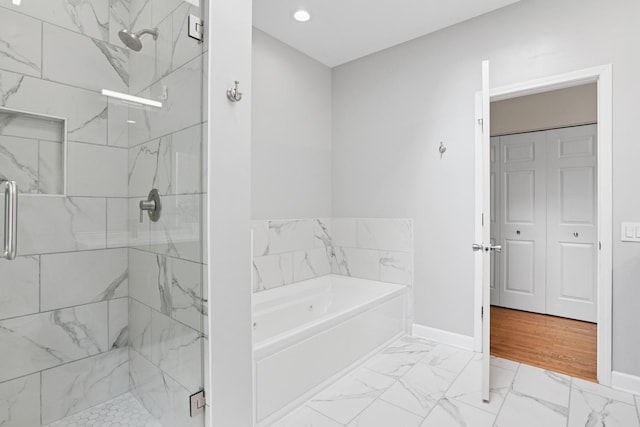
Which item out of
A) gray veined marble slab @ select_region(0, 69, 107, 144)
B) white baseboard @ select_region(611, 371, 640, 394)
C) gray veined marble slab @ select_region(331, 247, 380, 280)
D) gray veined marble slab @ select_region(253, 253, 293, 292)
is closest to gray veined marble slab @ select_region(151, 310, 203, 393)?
gray veined marble slab @ select_region(0, 69, 107, 144)

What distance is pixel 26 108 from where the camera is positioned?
1.57 metres

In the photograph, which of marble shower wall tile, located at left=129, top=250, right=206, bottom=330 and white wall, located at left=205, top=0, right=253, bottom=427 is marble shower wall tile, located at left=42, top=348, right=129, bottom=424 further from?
white wall, located at left=205, top=0, right=253, bottom=427

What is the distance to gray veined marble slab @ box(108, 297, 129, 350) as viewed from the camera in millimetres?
1891

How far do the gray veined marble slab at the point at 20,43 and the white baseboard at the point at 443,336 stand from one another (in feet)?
10.4

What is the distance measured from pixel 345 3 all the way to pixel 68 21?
178 centimetres

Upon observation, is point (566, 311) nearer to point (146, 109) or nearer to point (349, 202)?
point (349, 202)

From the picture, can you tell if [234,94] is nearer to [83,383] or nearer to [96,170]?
[96,170]

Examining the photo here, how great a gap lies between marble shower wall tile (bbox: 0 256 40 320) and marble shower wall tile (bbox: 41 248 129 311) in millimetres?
32

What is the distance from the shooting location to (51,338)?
1689mm

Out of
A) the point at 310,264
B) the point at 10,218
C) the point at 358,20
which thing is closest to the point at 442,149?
the point at 358,20

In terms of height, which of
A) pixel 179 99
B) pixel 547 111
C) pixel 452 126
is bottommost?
pixel 179 99

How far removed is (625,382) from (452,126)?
6.80 ft

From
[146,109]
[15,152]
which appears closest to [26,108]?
[15,152]

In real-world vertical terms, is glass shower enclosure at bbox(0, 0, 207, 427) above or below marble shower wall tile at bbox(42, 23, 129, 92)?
below
